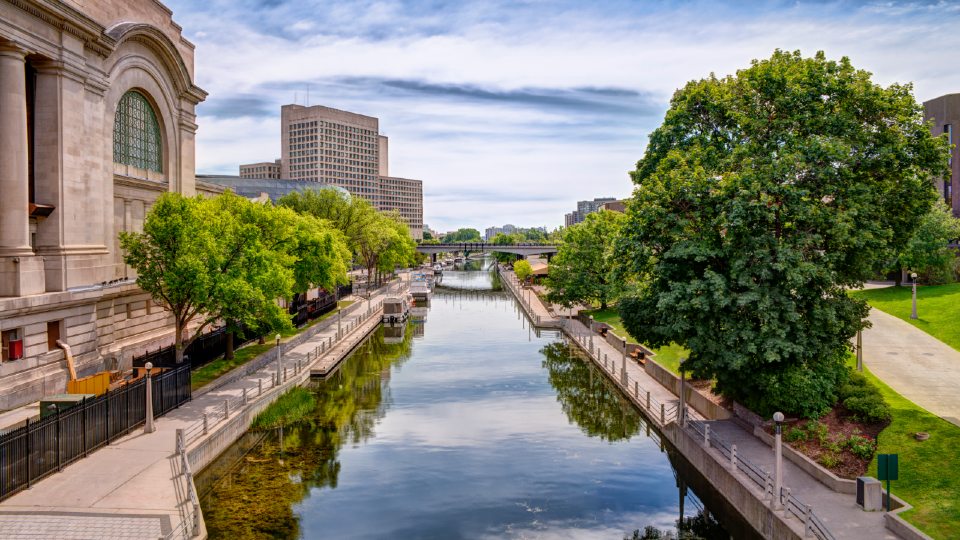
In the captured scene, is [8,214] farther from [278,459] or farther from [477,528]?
[477,528]

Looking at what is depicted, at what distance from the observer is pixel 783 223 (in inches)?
973

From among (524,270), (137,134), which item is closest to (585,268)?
(137,134)

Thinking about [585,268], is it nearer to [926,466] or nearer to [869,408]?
[869,408]

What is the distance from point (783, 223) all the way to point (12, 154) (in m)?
33.2

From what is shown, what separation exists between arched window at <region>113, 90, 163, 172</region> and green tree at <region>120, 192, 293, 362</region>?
911cm

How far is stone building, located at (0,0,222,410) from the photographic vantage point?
31.3 metres

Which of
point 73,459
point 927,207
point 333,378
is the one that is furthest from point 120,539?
point 927,207

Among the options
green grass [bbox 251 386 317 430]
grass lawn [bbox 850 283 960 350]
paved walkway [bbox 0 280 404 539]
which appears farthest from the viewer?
grass lawn [bbox 850 283 960 350]

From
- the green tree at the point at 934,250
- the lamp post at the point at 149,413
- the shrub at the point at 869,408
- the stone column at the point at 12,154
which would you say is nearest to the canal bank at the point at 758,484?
the shrub at the point at 869,408

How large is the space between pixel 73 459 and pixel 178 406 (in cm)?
774

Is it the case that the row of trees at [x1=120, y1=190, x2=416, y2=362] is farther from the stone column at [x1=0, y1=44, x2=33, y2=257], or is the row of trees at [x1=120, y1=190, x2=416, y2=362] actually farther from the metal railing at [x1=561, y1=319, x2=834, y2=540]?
the metal railing at [x1=561, y1=319, x2=834, y2=540]

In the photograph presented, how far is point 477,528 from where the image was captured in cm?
2131

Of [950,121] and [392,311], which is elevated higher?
[950,121]

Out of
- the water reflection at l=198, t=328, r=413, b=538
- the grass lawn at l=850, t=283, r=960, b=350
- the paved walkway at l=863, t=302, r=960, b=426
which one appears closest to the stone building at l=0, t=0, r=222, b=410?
the water reflection at l=198, t=328, r=413, b=538
